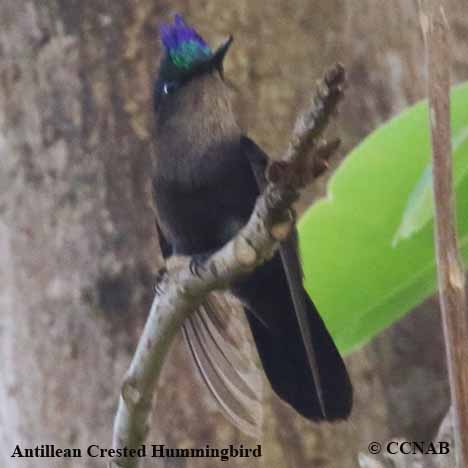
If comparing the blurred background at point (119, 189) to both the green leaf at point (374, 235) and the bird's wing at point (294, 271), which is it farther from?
the green leaf at point (374, 235)

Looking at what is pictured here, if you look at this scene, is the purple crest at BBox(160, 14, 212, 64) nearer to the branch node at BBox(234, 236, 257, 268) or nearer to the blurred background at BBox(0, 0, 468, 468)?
the blurred background at BBox(0, 0, 468, 468)

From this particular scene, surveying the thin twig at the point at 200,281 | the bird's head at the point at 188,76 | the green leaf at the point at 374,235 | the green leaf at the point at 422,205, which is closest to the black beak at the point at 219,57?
the bird's head at the point at 188,76

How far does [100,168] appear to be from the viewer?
0.85 m

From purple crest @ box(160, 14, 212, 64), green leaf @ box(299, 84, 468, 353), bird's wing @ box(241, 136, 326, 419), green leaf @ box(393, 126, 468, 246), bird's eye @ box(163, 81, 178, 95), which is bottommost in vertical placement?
bird's wing @ box(241, 136, 326, 419)

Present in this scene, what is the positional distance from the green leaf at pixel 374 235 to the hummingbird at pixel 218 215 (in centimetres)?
17

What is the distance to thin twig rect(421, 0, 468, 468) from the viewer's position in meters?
Answer: 0.28


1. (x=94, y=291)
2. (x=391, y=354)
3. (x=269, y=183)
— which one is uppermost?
(x=269, y=183)

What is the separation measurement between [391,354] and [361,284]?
16.4 inches

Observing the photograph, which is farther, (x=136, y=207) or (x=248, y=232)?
(x=136, y=207)

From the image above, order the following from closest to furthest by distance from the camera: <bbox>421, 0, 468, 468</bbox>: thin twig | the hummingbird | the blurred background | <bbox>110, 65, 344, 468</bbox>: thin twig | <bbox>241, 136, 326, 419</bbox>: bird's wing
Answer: <bbox>421, 0, 468, 468</bbox>: thin twig
<bbox>110, 65, 344, 468</bbox>: thin twig
<bbox>241, 136, 326, 419</bbox>: bird's wing
the hummingbird
the blurred background

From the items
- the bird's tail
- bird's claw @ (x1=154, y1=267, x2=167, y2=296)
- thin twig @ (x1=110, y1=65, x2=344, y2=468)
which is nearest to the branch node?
thin twig @ (x1=110, y1=65, x2=344, y2=468)

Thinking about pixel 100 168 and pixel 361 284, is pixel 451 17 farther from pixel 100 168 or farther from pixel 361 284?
pixel 361 284

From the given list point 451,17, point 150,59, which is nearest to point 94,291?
point 150,59

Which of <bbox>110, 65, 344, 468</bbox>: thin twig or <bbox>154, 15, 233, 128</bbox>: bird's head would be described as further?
<bbox>154, 15, 233, 128</bbox>: bird's head
